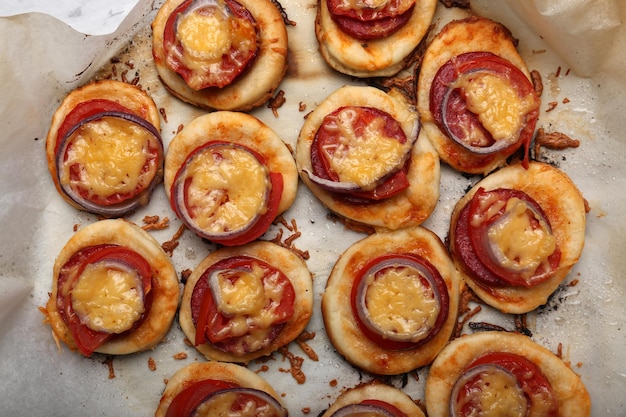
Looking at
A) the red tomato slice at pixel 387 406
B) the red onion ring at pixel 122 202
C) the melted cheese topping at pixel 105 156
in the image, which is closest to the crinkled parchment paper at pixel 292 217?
the red onion ring at pixel 122 202

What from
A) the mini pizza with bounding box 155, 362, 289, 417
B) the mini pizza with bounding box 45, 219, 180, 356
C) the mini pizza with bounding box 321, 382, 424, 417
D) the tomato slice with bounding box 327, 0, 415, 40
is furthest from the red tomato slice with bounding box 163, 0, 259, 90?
the mini pizza with bounding box 321, 382, 424, 417

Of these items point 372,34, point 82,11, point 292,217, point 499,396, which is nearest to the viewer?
point 499,396

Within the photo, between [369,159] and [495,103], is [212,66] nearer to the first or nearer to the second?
[369,159]

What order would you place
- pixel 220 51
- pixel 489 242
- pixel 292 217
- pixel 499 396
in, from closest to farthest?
pixel 499 396 → pixel 489 242 → pixel 220 51 → pixel 292 217

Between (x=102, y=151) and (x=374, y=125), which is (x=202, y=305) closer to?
(x=102, y=151)

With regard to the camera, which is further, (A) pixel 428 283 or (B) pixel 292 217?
(B) pixel 292 217

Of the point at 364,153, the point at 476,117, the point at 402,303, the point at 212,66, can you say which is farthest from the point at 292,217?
the point at 476,117
